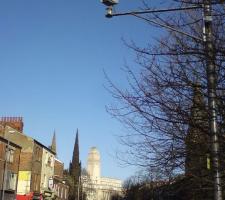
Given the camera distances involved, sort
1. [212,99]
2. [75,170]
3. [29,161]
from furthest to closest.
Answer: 1. [75,170]
2. [29,161]
3. [212,99]

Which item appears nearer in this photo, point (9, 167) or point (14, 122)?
point (9, 167)

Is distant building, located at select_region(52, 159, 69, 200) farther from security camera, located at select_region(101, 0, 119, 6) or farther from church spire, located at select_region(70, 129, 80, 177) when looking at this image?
security camera, located at select_region(101, 0, 119, 6)

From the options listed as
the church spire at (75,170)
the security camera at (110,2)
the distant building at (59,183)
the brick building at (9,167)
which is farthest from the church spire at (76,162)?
the security camera at (110,2)

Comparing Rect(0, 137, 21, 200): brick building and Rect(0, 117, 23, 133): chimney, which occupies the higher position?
Rect(0, 117, 23, 133): chimney

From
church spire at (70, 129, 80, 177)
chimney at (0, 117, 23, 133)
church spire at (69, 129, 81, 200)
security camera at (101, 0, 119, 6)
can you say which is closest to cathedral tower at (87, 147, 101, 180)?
church spire at (70, 129, 80, 177)

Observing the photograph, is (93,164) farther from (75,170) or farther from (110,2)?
(110,2)

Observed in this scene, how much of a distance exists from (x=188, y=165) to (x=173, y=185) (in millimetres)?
4440

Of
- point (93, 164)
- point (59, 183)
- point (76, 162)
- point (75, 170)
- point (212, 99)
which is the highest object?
point (93, 164)

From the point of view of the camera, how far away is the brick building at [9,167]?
158 feet

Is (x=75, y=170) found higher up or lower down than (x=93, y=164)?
lower down

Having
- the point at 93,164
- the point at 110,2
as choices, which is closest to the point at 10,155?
the point at 110,2

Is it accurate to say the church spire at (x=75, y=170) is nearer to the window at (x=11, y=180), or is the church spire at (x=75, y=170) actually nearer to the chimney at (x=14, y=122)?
the chimney at (x=14, y=122)

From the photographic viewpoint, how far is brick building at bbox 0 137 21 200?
48.1 m

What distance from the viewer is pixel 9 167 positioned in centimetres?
5162
